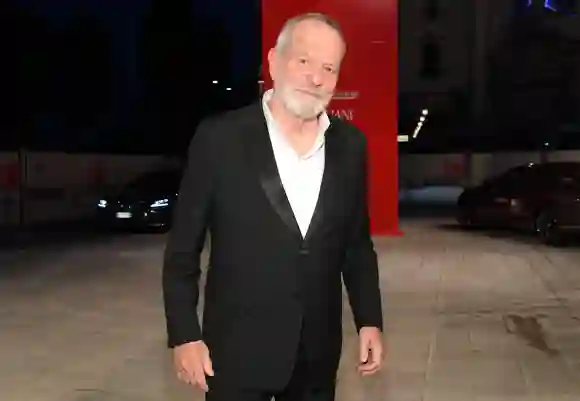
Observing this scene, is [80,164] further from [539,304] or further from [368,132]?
[539,304]

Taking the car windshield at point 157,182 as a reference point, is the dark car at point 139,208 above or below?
below

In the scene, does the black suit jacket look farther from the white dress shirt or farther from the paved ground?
the paved ground

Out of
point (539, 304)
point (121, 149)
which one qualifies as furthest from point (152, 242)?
point (121, 149)

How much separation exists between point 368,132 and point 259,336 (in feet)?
50.8

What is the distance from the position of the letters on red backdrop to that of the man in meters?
14.8

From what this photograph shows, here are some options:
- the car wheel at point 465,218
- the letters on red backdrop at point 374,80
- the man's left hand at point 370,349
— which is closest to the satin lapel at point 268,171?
the man's left hand at point 370,349

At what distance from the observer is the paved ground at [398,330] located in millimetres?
6598

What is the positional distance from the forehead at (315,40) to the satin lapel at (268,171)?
0.98 feet

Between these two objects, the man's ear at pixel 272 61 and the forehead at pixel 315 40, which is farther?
the man's ear at pixel 272 61

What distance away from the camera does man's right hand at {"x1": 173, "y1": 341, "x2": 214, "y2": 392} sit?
2875mm

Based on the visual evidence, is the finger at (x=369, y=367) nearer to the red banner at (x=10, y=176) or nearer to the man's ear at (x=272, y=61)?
the man's ear at (x=272, y=61)

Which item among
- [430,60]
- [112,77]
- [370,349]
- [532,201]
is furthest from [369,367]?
[430,60]

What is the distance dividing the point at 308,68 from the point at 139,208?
1845cm

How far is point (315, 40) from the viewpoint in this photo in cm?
288
